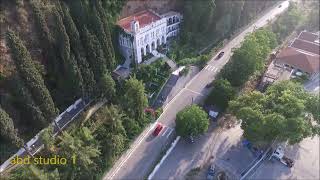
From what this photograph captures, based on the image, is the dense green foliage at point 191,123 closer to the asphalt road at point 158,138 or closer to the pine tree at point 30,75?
the asphalt road at point 158,138

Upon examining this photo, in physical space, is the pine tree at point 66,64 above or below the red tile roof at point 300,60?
above

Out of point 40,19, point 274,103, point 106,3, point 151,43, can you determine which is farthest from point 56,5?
point 274,103

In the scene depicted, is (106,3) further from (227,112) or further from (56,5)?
(227,112)

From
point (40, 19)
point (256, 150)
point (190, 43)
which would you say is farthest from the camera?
point (190, 43)

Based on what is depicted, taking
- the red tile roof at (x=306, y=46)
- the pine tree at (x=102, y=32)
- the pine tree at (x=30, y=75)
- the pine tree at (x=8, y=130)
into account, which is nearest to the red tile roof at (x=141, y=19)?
the pine tree at (x=102, y=32)

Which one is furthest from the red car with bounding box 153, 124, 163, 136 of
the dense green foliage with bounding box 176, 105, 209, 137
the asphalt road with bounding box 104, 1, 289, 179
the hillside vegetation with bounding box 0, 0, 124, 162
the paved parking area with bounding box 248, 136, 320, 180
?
the paved parking area with bounding box 248, 136, 320, 180

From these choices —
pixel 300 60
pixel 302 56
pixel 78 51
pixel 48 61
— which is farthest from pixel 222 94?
pixel 48 61

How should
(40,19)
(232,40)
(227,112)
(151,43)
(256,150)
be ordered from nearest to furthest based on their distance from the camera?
(40,19) < (256,150) < (227,112) < (151,43) < (232,40)
